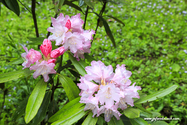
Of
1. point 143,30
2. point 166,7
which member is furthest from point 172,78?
point 166,7

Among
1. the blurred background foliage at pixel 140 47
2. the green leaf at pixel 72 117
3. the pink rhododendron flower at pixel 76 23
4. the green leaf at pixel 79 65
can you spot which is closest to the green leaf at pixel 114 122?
the green leaf at pixel 72 117

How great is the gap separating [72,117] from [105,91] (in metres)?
0.20

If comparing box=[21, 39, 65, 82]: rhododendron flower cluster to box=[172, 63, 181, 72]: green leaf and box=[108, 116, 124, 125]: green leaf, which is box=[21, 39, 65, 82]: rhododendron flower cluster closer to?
box=[108, 116, 124, 125]: green leaf

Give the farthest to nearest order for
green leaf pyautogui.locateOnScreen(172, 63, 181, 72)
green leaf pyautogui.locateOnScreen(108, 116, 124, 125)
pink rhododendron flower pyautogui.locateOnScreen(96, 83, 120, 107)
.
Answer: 1. green leaf pyautogui.locateOnScreen(172, 63, 181, 72)
2. green leaf pyautogui.locateOnScreen(108, 116, 124, 125)
3. pink rhododendron flower pyautogui.locateOnScreen(96, 83, 120, 107)

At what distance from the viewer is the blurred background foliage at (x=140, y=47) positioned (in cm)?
203

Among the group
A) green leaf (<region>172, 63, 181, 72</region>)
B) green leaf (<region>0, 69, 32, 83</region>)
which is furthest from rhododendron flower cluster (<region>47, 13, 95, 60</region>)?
green leaf (<region>172, 63, 181, 72</region>)

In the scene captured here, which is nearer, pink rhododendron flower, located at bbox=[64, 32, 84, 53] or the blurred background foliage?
pink rhododendron flower, located at bbox=[64, 32, 84, 53]

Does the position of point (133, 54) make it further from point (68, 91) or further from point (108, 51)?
point (68, 91)

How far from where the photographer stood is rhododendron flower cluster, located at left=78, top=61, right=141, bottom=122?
0.72 metres

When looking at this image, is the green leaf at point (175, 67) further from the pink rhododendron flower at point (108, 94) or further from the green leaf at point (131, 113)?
the pink rhododendron flower at point (108, 94)

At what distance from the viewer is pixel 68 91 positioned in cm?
89

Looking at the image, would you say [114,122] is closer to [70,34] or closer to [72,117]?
[72,117]

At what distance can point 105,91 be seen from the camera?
72 centimetres

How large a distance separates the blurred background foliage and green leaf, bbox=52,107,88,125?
106 centimetres
